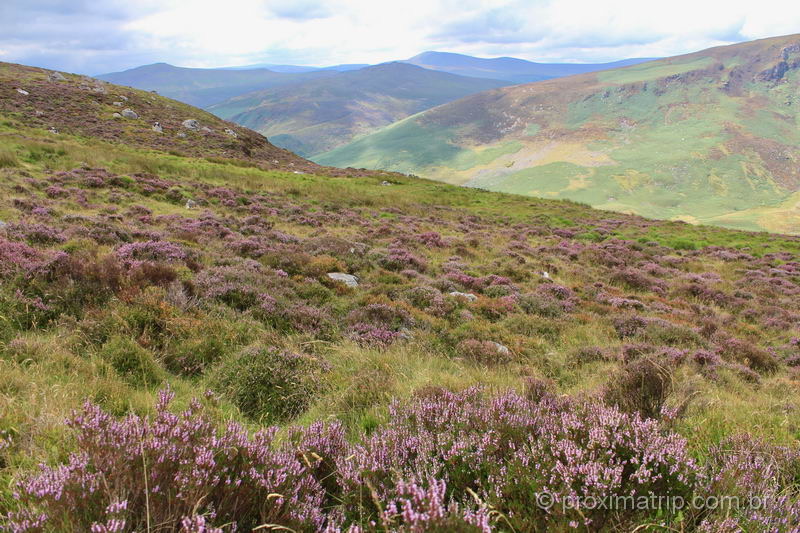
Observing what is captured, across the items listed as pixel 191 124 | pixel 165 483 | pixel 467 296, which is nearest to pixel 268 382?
pixel 165 483

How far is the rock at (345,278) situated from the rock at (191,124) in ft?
186

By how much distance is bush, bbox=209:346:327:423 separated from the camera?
4.36 metres

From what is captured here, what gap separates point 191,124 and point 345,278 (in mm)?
58470

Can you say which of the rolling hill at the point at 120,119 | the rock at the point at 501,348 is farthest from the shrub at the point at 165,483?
the rolling hill at the point at 120,119

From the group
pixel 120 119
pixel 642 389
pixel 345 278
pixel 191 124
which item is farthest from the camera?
pixel 191 124

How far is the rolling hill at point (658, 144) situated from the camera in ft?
374

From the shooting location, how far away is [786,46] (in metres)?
173

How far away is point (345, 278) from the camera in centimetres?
1080

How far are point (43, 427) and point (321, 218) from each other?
19660mm

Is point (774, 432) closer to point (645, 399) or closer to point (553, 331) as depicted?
point (645, 399)

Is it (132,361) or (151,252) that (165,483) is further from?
(151,252)

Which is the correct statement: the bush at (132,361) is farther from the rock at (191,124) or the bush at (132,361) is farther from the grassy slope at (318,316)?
the rock at (191,124)

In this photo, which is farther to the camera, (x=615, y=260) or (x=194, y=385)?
(x=615, y=260)

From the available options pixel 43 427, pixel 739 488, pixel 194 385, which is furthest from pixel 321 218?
pixel 739 488
